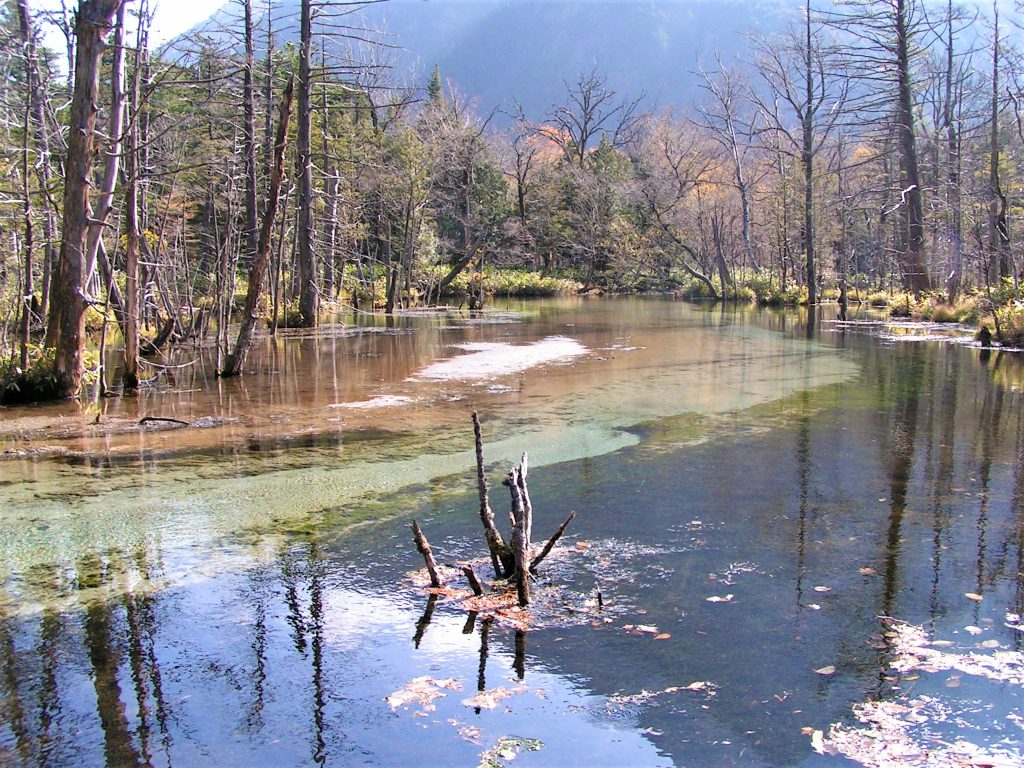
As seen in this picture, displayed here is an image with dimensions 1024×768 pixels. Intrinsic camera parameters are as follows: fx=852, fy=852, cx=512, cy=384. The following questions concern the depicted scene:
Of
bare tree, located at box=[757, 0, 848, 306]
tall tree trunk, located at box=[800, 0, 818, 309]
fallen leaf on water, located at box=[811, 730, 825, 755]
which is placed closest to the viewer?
fallen leaf on water, located at box=[811, 730, 825, 755]

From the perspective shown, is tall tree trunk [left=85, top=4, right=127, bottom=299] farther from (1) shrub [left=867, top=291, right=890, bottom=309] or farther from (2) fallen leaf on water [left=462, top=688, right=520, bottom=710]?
(1) shrub [left=867, top=291, right=890, bottom=309]

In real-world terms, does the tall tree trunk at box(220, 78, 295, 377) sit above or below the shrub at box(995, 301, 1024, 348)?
above

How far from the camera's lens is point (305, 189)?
22.8m

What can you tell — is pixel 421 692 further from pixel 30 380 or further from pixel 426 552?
pixel 30 380

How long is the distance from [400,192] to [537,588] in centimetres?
3148

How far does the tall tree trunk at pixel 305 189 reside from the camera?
21328 millimetres

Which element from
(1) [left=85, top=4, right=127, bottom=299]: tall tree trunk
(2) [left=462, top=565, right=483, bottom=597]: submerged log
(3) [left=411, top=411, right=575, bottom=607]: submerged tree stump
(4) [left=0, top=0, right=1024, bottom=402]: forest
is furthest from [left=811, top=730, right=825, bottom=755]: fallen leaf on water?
(1) [left=85, top=4, right=127, bottom=299]: tall tree trunk

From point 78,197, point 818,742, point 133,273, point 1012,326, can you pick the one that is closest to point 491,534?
point 818,742

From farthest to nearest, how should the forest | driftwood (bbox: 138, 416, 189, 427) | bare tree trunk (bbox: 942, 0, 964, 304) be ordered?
bare tree trunk (bbox: 942, 0, 964, 304)
the forest
driftwood (bbox: 138, 416, 189, 427)

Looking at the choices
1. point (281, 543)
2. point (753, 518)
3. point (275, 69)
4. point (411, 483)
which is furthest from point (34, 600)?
point (275, 69)

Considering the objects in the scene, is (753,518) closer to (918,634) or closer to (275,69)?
(918,634)

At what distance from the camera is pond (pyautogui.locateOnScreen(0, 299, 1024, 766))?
Result: 3549 millimetres

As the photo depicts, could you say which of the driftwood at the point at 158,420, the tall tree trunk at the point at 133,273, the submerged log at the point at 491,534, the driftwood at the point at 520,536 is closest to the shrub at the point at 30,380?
the tall tree trunk at the point at 133,273

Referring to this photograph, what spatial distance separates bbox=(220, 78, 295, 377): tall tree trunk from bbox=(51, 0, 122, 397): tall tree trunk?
261 centimetres
